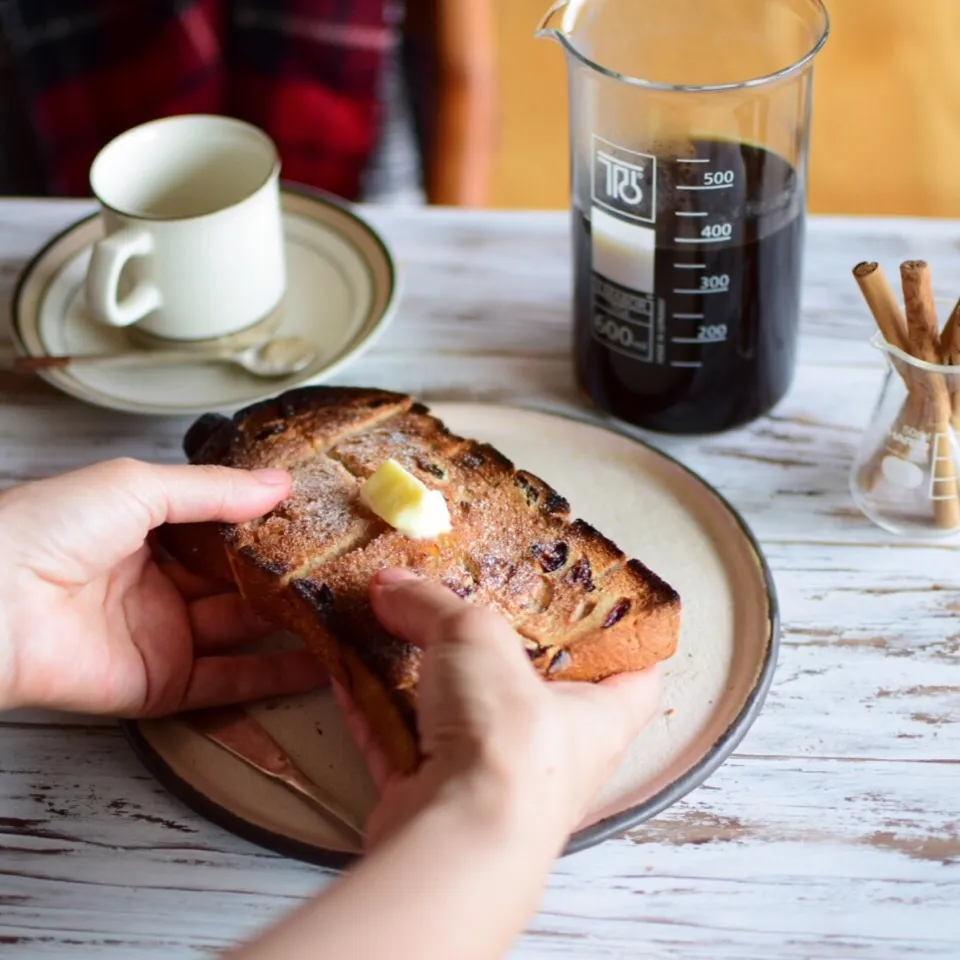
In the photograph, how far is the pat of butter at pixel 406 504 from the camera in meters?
0.99

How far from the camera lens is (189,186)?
137 cm

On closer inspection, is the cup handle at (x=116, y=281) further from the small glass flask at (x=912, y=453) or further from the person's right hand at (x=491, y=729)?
the small glass flask at (x=912, y=453)

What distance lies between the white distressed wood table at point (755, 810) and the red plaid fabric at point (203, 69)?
3.10ft

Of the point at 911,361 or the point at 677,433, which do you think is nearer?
the point at 911,361

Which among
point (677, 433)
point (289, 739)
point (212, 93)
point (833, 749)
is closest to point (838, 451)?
point (677, 433)

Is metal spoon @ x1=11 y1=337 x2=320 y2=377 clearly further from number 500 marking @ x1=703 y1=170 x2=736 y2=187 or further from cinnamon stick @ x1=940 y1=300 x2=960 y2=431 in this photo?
cinnamon stick @ x1=940 y1=300 x2=960 y2=431

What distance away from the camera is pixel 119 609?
3.35ft

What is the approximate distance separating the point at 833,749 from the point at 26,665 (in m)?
0.62

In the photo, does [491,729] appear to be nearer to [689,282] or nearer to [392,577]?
[392,577]

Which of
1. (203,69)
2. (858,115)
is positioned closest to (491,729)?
(203,69)

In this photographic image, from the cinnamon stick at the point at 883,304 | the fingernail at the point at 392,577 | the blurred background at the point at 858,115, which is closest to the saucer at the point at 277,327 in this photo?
the fingernail at the point at 392,577

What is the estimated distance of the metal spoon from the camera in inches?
50.1

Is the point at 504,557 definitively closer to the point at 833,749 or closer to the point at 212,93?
the point at 833,749

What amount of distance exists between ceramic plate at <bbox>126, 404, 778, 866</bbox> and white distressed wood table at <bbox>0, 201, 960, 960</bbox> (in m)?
0.03
